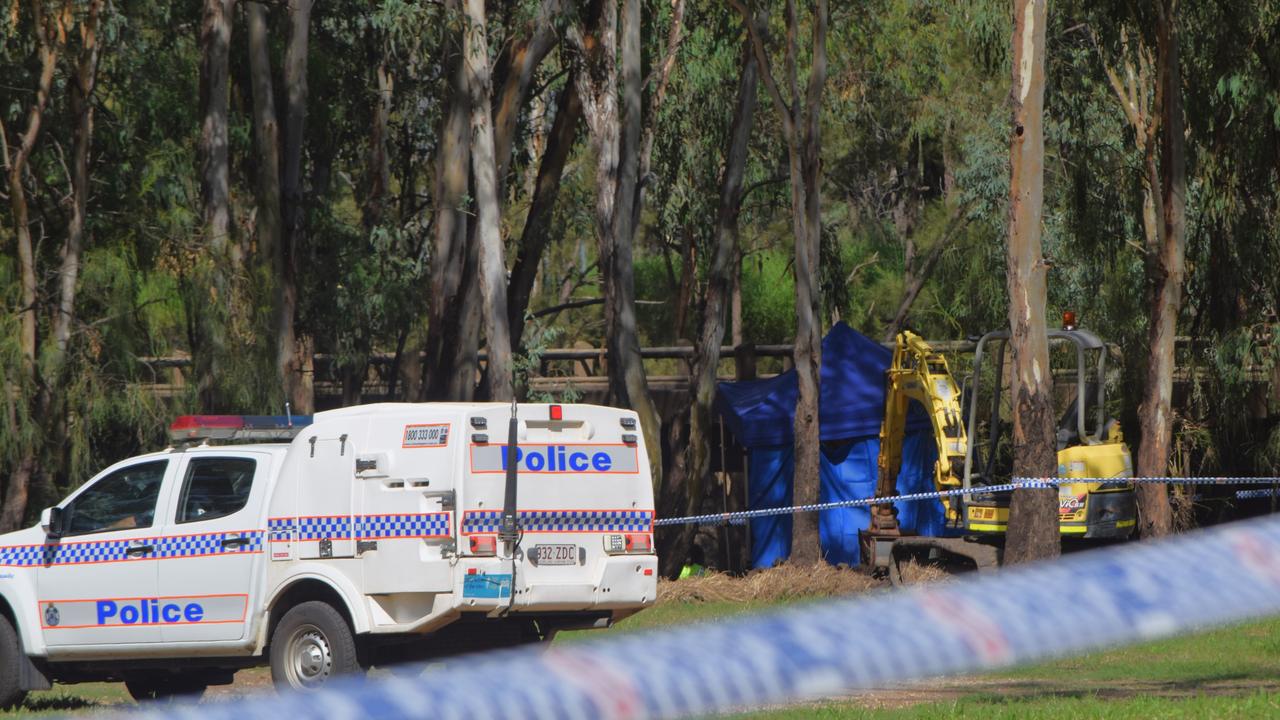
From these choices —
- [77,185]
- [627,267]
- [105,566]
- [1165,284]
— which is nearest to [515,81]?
[627,267]

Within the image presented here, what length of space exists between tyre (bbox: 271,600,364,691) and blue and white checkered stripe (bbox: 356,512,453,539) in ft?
2.09

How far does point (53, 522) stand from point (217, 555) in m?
1.33

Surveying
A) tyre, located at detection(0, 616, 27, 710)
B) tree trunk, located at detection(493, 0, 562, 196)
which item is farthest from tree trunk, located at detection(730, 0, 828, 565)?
tyre, located at detection(0, 616, 27, 710)

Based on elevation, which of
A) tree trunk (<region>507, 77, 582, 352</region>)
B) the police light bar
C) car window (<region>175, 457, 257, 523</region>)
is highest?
tree trunk (<region>507, 77, 582, 352</region>)

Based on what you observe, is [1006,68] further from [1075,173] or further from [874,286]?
[874,286]

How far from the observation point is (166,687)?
42.6ft

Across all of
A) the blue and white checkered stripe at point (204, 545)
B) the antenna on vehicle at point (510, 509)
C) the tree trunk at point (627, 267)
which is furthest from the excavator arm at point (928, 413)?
the blue and white checkered stripe at point (204, 545)

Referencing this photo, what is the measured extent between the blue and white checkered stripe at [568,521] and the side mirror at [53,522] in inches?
128

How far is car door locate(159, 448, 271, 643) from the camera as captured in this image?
38.4 feet

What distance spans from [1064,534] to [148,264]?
1131 cm

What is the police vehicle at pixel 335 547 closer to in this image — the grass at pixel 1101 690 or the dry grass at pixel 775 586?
the grass at pixel 1101 690

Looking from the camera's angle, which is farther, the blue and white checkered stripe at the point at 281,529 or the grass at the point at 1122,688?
the blue and white checkered stripe at the point at 281,529

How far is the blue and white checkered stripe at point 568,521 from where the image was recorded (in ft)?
36.4

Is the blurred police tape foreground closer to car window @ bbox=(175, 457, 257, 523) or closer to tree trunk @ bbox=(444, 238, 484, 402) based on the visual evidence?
car window @ bbox=(175, 457, 257, 523)
